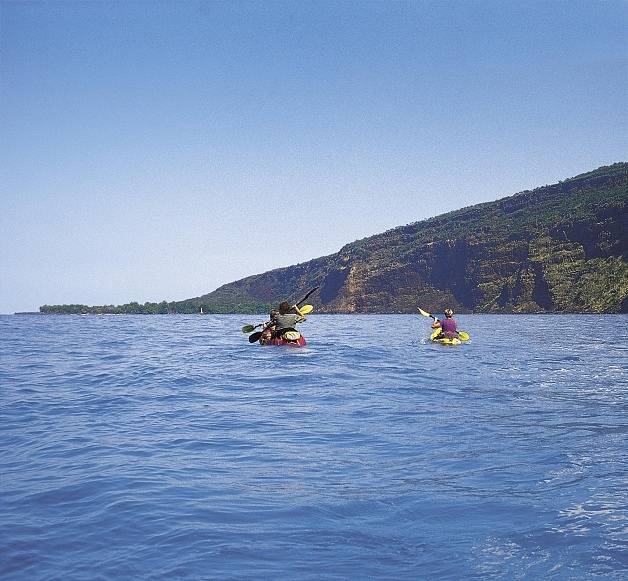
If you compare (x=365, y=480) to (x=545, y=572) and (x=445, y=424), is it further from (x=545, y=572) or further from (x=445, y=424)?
(x=445, y=424)

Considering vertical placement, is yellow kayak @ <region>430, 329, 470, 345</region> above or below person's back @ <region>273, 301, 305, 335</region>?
below

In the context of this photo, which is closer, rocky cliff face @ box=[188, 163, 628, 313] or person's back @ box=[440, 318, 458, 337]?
person's back @ box=[440, 318, 458, 337]

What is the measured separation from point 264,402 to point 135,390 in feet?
16.0

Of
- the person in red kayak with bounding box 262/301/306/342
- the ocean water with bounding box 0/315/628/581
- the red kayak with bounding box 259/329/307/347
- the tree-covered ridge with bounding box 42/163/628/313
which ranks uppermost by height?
the tree-covered ridge with bounding box 42/163/628/313

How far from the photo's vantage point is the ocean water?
19.2 feet

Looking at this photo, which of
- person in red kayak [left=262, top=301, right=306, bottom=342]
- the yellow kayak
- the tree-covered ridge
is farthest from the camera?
→ the tree-covered ridge

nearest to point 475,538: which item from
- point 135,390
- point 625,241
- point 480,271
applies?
point 135,390

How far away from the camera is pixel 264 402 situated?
51.6ft

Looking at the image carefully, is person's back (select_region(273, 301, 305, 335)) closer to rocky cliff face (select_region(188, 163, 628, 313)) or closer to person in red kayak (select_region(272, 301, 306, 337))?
person in red kayak (select_region(272, 301, 306, 337))

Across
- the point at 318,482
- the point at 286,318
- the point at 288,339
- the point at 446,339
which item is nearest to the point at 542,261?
the point at 446,339

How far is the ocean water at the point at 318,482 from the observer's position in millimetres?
5848

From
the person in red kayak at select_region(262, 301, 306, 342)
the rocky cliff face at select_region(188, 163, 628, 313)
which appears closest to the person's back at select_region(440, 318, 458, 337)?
the person in red kayak at select_region(262, 301, 306, 342)

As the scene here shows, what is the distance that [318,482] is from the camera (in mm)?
8281

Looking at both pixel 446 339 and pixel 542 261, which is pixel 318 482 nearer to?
pixel 446 339
